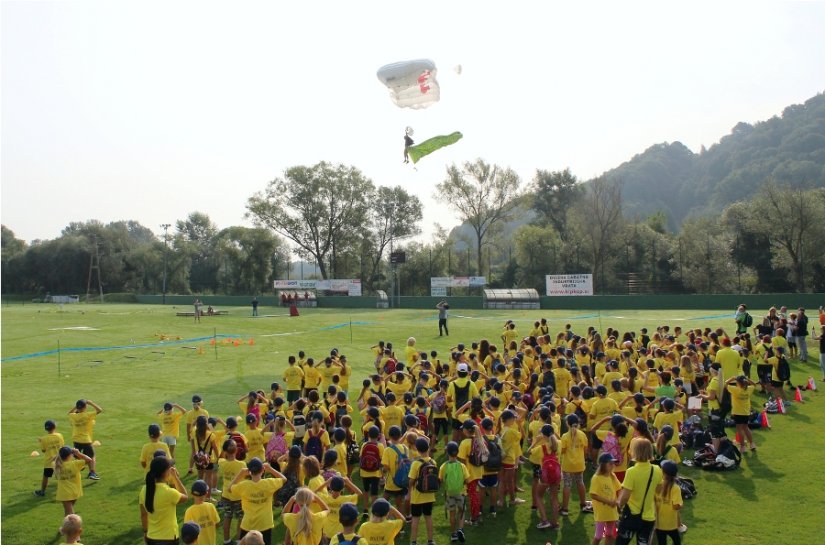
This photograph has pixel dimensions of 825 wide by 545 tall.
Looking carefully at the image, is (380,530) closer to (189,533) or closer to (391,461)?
(189,533)

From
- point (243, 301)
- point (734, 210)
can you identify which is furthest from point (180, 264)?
point (734, 210)

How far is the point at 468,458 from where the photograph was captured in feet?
26.9

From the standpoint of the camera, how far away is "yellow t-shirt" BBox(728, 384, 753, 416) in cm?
1091

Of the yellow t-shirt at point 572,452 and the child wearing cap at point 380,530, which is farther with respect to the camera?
the yellow t-shirt at point 572,452

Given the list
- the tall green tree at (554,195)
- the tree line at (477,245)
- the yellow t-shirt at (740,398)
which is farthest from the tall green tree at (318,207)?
the yellow t-shirt at (740,398)

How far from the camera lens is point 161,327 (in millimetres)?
37250

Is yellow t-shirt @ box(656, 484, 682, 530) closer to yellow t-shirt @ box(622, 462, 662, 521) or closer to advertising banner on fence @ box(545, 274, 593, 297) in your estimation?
yellow t-shirt @ box(622, 462, 662, 521)

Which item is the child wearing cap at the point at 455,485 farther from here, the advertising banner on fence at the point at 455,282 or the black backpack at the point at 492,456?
the advertising banner on fence at the point at 455,282

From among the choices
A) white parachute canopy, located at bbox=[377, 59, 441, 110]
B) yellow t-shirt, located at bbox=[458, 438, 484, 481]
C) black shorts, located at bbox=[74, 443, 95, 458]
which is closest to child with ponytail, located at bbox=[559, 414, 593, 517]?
yellow t-shirt, located at bbox=[458, 438, 484, 481]

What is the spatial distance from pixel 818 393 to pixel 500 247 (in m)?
59.7

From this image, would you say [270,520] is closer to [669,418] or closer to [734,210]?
[669,418]

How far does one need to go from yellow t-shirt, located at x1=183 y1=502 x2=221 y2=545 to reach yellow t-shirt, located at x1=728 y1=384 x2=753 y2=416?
9.04 metres

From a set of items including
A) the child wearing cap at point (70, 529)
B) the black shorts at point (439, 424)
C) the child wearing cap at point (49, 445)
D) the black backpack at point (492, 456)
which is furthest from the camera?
the black shorts at point (439, 424)

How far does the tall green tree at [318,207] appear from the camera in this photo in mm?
75938
